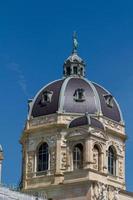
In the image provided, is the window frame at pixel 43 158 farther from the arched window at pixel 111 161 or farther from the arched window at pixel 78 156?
the arched window at pixel 111 161

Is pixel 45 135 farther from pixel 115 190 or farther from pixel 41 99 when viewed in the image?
pixel 115 190

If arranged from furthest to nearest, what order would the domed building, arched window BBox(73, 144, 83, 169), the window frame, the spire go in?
1. the spire
2. the window frame
3. arched window BBox(73, 144, 83, 169)
4. the domed building

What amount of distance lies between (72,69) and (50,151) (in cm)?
1467

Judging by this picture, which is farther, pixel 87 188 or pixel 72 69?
pixel 72 69

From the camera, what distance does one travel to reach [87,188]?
91688 millimetres

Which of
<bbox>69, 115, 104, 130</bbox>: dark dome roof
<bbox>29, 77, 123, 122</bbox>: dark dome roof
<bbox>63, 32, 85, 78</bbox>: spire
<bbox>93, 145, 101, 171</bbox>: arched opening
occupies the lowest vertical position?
<bbox>93, 145, 101, 171</bbox>: arched opening

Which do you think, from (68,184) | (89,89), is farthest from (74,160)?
(89,89)

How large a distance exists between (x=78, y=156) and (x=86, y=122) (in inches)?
184

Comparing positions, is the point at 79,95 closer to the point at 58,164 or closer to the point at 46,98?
the point at 46,98

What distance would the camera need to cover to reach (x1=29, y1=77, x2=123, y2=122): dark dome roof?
103062 millimetres

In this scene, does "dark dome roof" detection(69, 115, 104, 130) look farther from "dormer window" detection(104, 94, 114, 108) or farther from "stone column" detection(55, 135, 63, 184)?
"dormer window" detection(104, 94, 114, 108)

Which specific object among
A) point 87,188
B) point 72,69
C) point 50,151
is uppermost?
point 72,69

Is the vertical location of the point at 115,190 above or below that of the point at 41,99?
below

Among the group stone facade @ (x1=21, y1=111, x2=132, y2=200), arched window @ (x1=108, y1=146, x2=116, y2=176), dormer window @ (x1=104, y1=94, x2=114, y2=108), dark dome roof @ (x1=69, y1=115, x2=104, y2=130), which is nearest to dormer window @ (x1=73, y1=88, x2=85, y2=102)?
stone facade @ (x1=21, y1=111, x2=132, y2=200)
